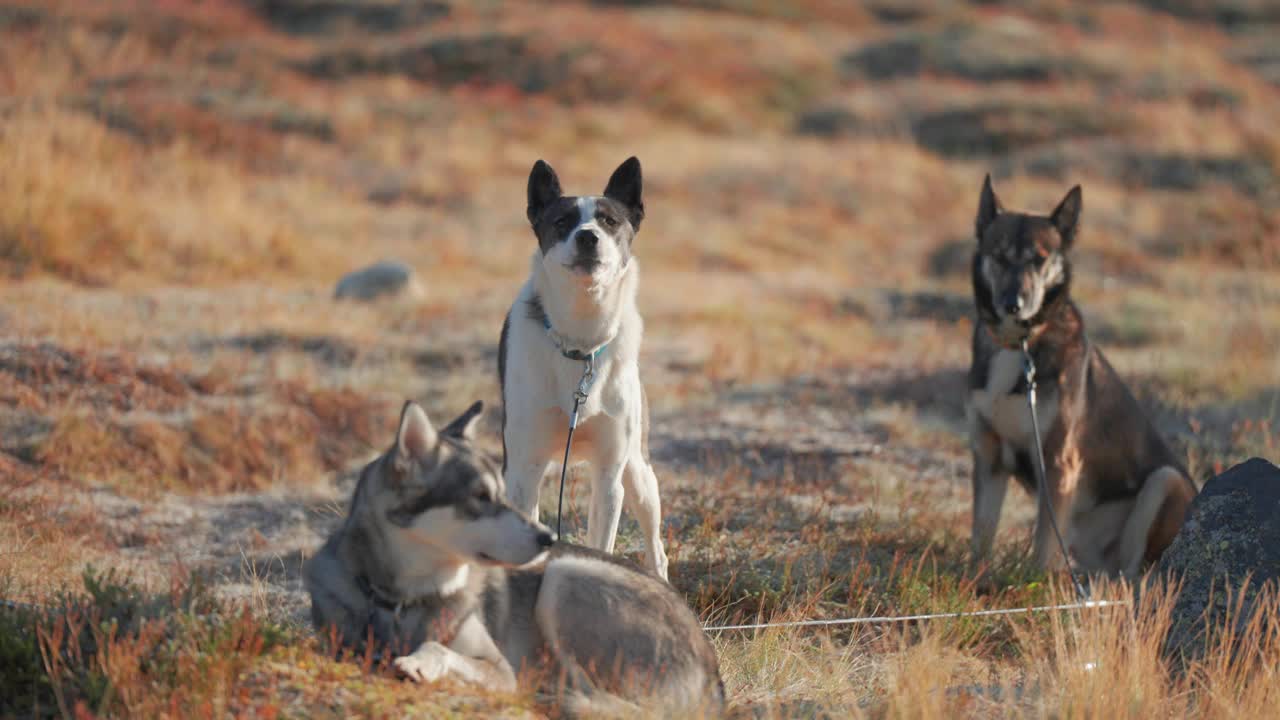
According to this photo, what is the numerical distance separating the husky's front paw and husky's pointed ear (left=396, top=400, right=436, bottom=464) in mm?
622

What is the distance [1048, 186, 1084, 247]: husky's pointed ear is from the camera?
25.1 feet

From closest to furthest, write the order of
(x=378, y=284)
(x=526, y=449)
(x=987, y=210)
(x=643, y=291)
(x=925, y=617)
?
(x=526, y=449) → (x=925, y=617) → (x=987, y=210) → (x=378, y=284) → (x=643, y=291)

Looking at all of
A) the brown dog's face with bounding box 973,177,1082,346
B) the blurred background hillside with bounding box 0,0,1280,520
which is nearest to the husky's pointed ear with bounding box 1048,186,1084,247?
the brown dog's face with bounding box 973,177,1082,346

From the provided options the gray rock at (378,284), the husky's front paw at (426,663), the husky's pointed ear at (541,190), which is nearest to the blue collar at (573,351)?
the husky's pointed ear at (541,190)

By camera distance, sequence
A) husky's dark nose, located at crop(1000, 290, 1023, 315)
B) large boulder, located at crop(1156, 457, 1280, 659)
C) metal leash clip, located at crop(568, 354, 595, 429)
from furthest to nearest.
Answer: husky's dark nose, located at crop(1000, 290, 1023, 315)
large boulder, located at crop(1156, 457, 1280, 659)
metal leash clip, located at crop(568, 354, 595, 429)

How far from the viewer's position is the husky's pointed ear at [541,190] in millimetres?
6152

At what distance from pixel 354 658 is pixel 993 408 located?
434 cm

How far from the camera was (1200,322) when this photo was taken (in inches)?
583

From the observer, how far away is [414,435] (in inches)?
175

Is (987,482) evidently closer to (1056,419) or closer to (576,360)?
(1056,419)

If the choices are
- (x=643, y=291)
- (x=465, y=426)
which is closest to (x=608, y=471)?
(x=465, y=426)

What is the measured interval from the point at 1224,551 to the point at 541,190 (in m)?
3.47

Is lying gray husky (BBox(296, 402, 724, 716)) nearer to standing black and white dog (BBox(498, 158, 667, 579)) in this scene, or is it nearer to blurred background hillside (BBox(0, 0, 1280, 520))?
standing black and white dog (BBox(498, 158, 667, 579))

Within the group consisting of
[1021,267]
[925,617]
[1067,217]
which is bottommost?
[925,617]
